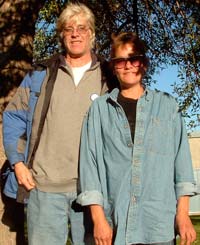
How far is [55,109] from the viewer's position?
392cm

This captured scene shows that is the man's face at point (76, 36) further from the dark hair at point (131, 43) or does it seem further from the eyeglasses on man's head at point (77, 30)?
the dark hair at point (131, 43)

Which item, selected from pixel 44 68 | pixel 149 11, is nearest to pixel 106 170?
pixel 44 68

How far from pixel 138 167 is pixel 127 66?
27.4 inches

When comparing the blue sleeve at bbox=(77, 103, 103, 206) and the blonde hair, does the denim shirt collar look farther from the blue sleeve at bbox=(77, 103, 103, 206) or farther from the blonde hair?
the blonde hair

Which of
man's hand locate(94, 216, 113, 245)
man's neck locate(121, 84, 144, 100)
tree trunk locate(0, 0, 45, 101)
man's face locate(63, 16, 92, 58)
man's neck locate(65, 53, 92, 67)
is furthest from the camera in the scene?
tree trunk locate(0, 0, 45, 101)

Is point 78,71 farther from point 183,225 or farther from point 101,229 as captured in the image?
point 183,225

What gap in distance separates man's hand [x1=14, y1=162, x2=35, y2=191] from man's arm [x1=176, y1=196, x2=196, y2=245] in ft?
3.44

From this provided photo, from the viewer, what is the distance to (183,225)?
3.56 m

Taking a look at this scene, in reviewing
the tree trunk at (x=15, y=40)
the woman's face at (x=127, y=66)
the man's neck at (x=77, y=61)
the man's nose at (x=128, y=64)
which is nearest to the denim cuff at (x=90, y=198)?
the woman's face at (x=127, y=66)

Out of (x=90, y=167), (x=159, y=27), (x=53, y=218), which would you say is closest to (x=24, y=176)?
(x=53, y=218)

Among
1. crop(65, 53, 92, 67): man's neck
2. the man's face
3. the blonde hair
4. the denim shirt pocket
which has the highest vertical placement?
the blonde hair

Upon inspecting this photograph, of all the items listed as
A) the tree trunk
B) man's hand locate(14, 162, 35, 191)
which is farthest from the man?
the tree trunk

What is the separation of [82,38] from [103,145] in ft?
2.73

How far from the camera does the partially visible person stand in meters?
3.55
